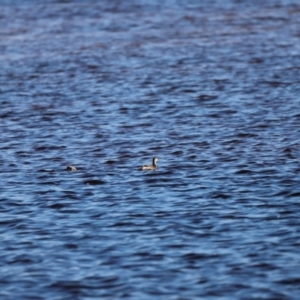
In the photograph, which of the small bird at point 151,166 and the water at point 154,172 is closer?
the water at point 154,172

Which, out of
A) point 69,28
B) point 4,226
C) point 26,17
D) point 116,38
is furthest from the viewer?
point 26,17

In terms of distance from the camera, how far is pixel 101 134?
20469mm

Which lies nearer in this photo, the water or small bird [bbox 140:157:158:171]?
the water

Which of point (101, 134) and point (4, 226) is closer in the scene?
point (4, 226)

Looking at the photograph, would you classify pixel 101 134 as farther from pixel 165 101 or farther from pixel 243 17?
pixel 243 17

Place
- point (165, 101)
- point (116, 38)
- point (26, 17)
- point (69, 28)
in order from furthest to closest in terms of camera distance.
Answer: point (26, 17)
point (69, 28)
point (116, 38)
point (165, 101)

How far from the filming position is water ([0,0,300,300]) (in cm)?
1208

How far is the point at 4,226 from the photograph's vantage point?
14.1 m

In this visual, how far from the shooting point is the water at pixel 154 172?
12.1 m

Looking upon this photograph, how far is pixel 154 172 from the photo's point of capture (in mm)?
16859

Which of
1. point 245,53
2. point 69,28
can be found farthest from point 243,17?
point 245,53

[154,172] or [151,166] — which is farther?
[151,166]

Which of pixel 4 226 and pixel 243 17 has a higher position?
pixel 4 226

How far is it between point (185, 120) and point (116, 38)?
1494 centimetres
